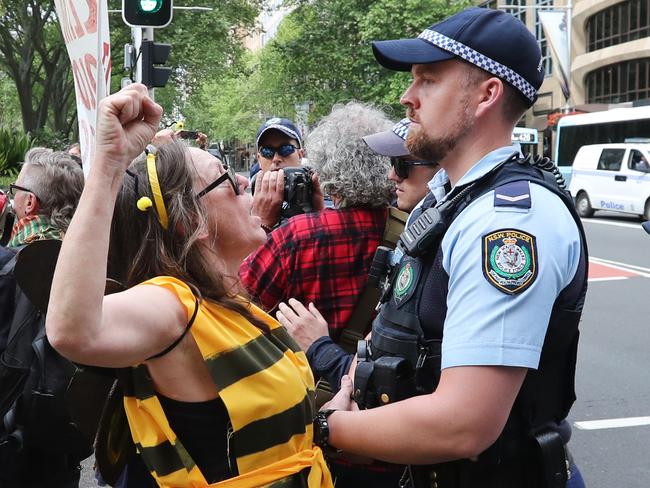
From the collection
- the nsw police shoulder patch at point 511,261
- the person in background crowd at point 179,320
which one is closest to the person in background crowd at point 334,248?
the person in background crowd at point 179,320

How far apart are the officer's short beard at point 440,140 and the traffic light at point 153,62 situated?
6676 mm

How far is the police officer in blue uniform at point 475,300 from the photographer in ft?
5.33

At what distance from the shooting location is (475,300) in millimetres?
1636

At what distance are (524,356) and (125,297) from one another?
2.78ft

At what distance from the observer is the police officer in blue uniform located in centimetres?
162

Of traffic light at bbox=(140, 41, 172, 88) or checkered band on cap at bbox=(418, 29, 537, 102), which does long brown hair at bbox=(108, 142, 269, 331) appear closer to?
checkered band on cap at bbox=(418, 29, 537, 102)

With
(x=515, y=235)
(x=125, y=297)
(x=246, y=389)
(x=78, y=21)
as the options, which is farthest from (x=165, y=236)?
(x=78, y=21)

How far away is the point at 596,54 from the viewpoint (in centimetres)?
3819

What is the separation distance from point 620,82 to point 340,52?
14802mm

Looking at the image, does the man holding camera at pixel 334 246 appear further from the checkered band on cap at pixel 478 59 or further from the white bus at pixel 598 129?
the white bus at pixel 598 129

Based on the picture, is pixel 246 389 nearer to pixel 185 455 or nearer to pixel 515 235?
pixel 185 455

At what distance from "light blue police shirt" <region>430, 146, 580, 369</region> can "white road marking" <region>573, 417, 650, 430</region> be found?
391 cm

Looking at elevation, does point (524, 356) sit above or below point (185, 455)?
above

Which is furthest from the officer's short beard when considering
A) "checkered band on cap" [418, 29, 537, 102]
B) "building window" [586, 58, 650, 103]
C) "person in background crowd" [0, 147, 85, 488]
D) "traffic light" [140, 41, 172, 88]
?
"building window" [586, 58, 650, 103]
